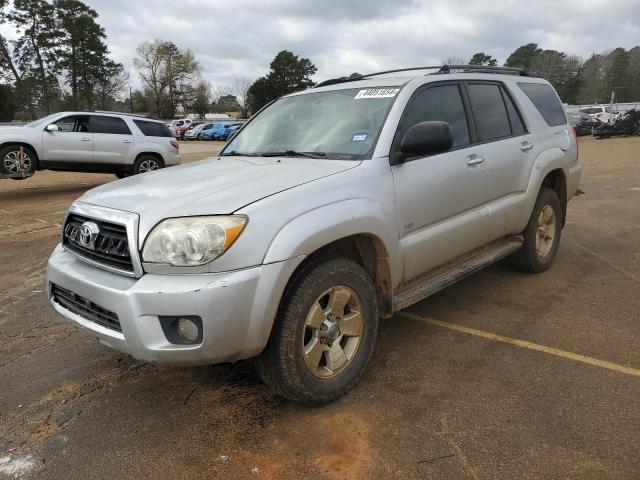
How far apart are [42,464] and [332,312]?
1.61 m

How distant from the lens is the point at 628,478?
224 cm

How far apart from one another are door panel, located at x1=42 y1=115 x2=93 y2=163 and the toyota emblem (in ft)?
31.6

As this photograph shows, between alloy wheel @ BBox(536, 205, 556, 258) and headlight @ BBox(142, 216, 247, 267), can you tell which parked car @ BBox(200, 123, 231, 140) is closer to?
alloy wheel @ BBox(536, 205, 556, 258)

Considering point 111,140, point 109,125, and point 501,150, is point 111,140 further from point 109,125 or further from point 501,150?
point 501,150

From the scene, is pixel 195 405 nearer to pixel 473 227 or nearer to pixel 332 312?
pixel 332 312

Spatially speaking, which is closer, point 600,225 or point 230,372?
point 230,372

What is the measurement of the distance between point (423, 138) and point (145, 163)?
34.4 feet

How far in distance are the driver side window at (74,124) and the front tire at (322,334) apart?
34.7 feet

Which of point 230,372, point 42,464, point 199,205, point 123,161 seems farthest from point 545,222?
point 123,161

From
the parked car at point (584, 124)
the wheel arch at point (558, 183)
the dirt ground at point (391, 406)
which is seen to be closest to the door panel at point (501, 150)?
the wheel arch at point (558, 183)

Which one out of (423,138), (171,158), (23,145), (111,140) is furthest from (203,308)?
(171,158)

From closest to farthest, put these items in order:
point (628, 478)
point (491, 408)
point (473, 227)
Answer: point (628, 478) < point (491, 408) < point (473, 227)

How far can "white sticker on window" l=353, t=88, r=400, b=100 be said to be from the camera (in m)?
3.52

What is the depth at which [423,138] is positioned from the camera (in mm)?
3141
